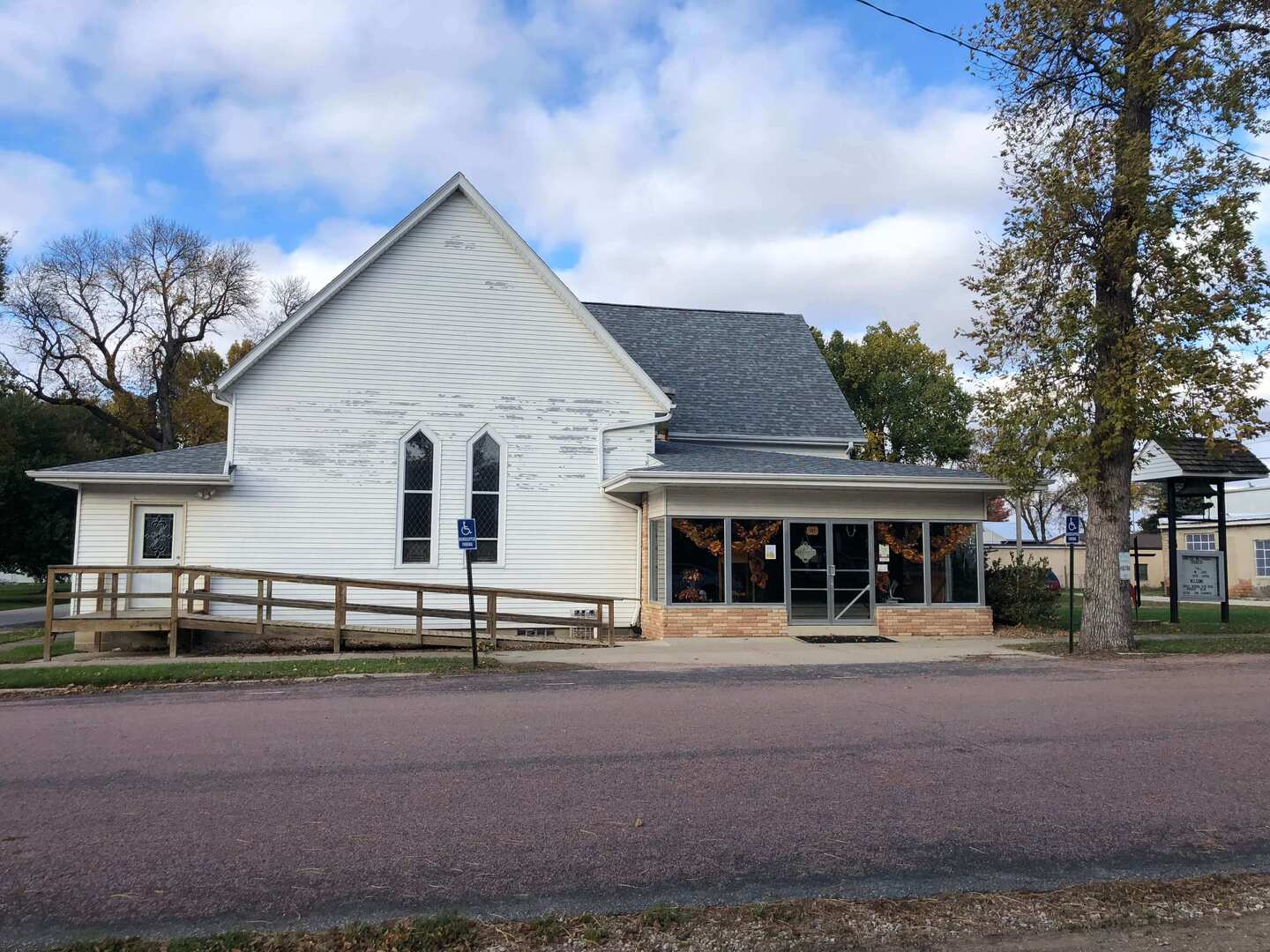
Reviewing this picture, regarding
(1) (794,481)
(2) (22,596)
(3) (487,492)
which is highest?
(1) (794,481)

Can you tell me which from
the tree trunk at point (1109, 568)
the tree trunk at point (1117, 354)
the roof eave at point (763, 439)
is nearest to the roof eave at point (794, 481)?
the tree trunk at point (1109, 568)

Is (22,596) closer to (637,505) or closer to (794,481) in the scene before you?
(637,505)

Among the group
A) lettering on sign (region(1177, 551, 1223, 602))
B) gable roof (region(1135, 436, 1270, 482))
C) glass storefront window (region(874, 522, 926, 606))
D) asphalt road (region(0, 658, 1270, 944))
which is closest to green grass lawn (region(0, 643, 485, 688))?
asphalt road (region(0, 658, 1270, 944))

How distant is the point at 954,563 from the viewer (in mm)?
20047

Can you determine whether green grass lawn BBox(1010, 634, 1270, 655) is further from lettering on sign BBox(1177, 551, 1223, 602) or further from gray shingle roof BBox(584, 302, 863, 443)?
gray shingle roof BBox(584, 302, 863, 443)

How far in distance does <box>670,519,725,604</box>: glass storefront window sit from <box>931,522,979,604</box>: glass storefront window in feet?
14.5

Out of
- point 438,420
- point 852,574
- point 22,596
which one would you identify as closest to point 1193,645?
point 852,574

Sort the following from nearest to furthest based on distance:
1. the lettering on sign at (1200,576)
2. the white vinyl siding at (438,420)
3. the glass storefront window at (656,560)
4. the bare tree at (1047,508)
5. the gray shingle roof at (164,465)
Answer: the gray shingle roof at (164,465), the glass storefront window at (656,560), the white vinyl siding at (438,420), the lettering on sign at (1200,576), the bare tree at (1047,508)

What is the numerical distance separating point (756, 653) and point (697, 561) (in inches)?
128

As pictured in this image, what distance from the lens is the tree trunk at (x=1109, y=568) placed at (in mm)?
16969

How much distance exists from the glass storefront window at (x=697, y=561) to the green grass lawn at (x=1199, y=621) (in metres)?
7.63

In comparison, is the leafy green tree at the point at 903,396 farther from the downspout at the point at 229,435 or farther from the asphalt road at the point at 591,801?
the asphalt road at the point at 591,801

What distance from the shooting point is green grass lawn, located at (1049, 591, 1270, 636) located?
2042 centimetres

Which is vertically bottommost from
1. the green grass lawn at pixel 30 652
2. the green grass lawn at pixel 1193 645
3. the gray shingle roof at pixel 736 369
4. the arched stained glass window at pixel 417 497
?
the green grass lawn at pixel 30 652
